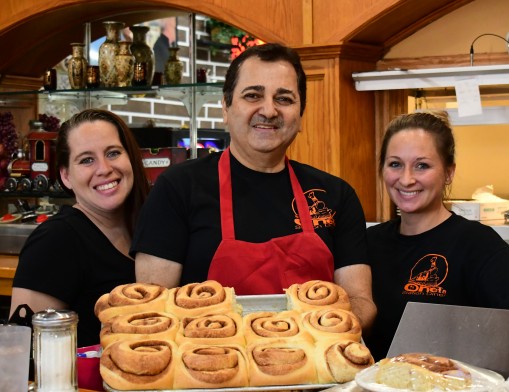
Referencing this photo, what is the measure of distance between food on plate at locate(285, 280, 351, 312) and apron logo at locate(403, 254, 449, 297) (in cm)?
64

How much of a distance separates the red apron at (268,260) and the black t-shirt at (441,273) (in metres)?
0.32

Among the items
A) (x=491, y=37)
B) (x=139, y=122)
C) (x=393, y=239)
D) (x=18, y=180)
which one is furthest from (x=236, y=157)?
(x=139, y=122)

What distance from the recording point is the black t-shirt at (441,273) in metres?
2.36

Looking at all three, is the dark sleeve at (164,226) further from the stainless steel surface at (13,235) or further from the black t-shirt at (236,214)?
the stainless steel surface at (13,235)

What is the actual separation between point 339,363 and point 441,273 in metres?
0.91

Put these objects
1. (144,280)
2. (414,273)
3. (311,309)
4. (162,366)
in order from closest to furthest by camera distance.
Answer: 1. (162,366)
2. (311,309)
3. (144,280)
4. (414,273)

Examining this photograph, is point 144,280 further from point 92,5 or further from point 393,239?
point 92,5

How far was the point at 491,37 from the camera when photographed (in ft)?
13.9

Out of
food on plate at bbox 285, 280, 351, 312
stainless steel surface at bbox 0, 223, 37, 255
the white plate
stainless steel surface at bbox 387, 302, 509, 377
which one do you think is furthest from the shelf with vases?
the white plate

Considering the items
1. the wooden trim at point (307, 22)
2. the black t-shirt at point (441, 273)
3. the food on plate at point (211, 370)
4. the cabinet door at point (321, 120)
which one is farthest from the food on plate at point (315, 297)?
the wooden trim at point (307, 22)

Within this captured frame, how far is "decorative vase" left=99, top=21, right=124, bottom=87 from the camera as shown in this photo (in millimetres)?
4637

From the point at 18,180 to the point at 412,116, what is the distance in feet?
9.42

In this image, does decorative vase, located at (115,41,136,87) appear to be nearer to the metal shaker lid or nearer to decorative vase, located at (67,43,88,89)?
decorative vase, located at (67,43,88,89)

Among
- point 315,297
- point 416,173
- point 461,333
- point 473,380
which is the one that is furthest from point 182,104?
point 473,380
